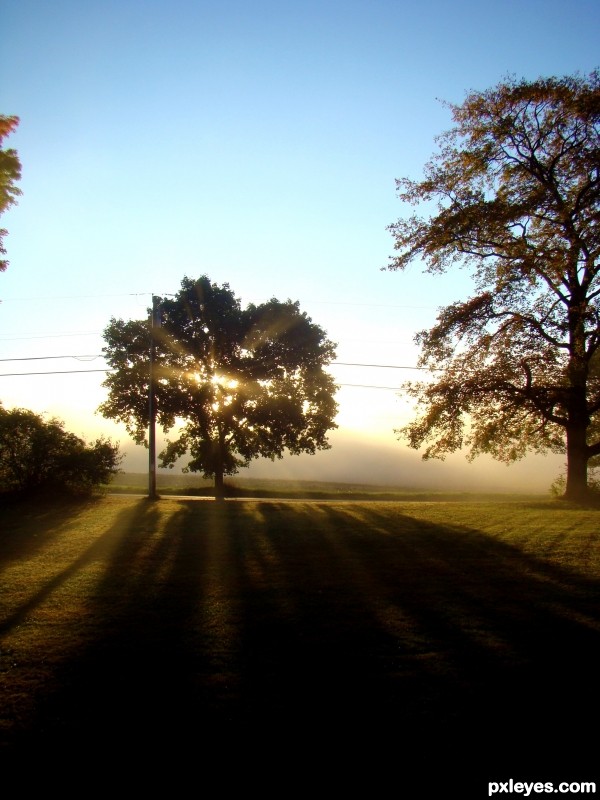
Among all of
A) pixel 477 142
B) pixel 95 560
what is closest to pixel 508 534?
pixel 95 560

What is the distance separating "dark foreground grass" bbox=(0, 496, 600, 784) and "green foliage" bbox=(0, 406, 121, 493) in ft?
37.9

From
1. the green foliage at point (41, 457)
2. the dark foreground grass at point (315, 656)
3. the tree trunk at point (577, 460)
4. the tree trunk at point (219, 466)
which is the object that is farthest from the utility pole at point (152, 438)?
the tree trunk at point (577, 460)

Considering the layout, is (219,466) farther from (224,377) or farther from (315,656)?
(315,656)

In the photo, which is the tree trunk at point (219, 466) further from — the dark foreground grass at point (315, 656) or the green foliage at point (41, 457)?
the dark foreground grass at point (315, 656)

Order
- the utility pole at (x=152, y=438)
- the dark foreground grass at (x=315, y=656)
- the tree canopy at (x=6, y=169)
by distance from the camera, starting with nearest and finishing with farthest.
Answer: the dark foreground grass at (x=315, y=656), the tree canopy at (x=6, y=169), the utility pole at (x=152, y=438)

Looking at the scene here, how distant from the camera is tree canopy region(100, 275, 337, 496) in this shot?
34.1 metres

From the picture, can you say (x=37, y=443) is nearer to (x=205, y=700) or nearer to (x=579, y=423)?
(x=205, y=700)

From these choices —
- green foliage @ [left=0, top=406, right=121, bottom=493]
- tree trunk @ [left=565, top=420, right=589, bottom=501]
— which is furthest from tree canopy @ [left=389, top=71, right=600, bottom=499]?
green foliage @ [left=0, top=406, right=121, bottom=493]

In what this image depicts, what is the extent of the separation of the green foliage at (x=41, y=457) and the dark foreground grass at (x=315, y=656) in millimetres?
11554

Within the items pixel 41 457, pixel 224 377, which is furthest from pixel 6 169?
pixel 224 377

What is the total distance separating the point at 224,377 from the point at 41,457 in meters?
14.7

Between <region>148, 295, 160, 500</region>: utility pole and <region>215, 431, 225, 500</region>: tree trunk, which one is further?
<region>215, 431, 225, 500</region>: tree trunk

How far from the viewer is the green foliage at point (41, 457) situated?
21734mm

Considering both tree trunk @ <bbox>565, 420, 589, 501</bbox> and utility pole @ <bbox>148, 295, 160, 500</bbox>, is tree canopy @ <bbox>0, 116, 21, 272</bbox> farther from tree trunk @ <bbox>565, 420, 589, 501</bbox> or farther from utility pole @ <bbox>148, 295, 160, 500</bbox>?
tree trunk @ <bbox>565, 420, 589, 501</bbox>
